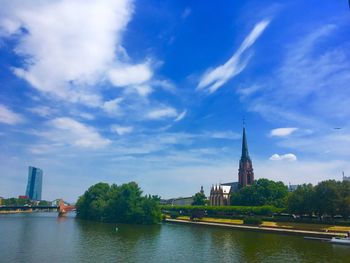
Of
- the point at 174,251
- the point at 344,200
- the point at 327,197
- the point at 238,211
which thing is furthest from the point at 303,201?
the point at 174,251

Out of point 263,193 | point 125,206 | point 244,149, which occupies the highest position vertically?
point 244,149

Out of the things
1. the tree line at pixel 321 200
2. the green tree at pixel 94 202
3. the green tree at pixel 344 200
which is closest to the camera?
the green tree at pixel 344 200

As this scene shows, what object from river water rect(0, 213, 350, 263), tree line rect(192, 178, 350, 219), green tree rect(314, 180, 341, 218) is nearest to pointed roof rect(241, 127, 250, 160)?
tree line rect(192, 178, 350, 219)

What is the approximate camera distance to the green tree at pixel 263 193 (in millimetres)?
124250

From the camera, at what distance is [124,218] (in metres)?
99.9

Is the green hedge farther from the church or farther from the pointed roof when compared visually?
the pointed roof

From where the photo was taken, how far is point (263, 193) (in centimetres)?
12619

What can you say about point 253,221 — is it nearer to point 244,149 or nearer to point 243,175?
point 243,175

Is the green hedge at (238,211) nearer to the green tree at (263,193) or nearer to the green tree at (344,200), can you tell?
the green tree at (263,193)

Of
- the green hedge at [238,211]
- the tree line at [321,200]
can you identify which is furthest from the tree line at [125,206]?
the tree line at [321,200]

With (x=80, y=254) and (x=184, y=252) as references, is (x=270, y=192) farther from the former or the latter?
(x=80, y=254)

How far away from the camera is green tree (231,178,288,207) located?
124250 millimetres

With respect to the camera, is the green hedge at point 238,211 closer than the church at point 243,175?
Yes

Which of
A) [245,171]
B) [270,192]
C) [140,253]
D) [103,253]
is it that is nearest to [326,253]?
[140,253]
